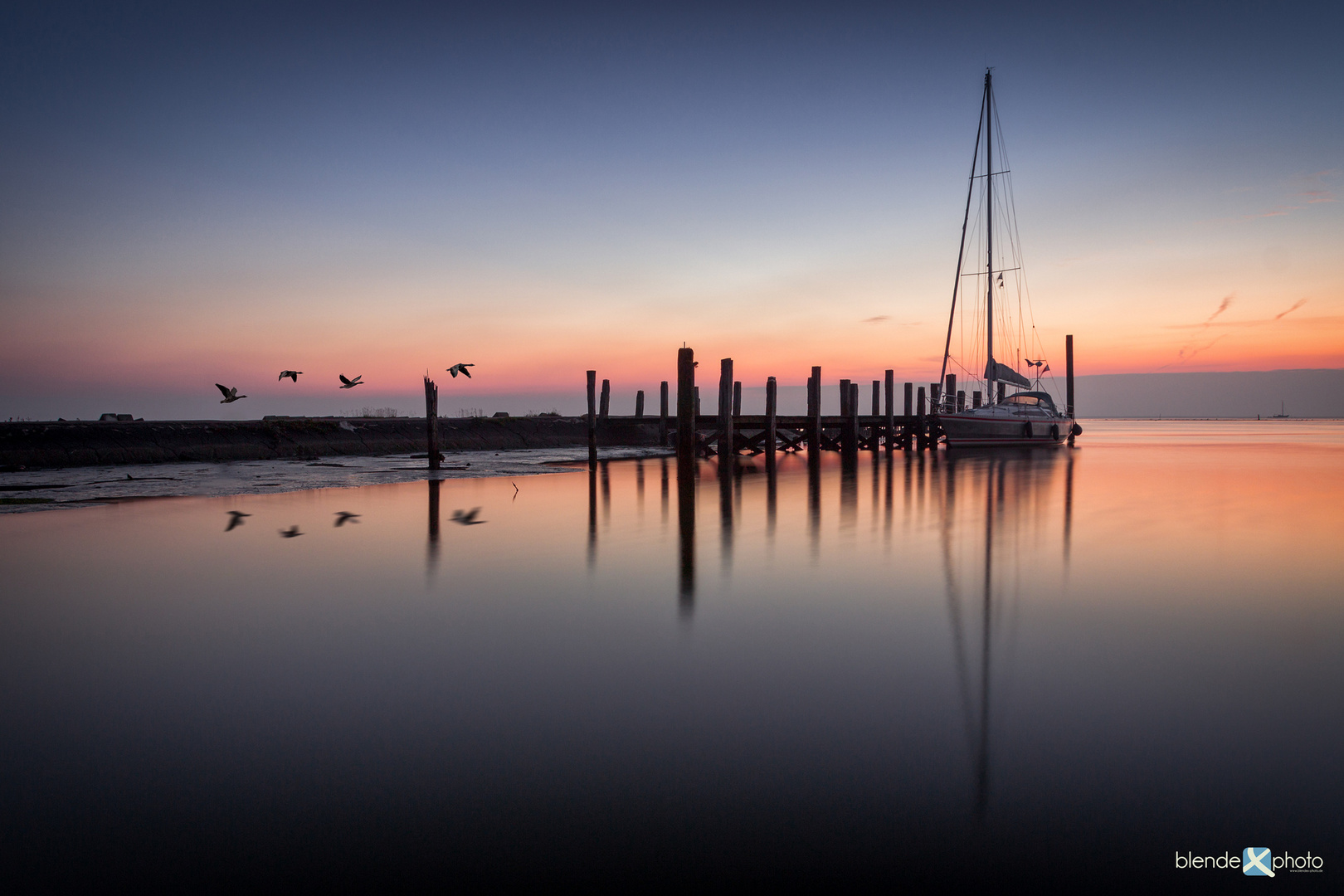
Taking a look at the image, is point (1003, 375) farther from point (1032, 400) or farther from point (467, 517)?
point (467, 517)

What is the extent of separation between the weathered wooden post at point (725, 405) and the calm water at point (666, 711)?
18.5 m

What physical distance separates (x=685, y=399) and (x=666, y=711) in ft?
63.3

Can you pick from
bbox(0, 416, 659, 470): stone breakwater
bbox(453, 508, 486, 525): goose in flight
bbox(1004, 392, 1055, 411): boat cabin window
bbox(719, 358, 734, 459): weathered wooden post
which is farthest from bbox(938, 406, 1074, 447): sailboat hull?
bbox(453, 508, 486, 525): goose in flight

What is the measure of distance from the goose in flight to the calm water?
96.9 inches

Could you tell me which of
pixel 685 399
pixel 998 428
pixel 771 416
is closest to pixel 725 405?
pixel 771 416

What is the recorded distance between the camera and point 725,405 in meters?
29.8

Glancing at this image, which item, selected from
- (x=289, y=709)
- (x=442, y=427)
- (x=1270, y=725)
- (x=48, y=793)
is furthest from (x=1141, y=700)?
(x=442, y=427)

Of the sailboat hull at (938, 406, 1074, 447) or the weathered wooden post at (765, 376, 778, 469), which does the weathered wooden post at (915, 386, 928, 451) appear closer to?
the sailboat hull at (938, 406, 1074, 447)

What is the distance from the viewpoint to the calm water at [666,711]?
3.05 metres

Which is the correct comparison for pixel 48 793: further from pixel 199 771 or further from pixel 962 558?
pixel 962 558

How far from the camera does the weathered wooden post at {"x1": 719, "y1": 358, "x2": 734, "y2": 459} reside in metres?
28.6

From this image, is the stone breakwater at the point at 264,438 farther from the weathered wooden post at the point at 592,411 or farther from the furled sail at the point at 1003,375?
the furled sail at the point at 1003,375

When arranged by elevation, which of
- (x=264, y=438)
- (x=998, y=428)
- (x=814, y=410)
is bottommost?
(x=264, y=438)

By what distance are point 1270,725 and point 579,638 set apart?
4.47 metres
